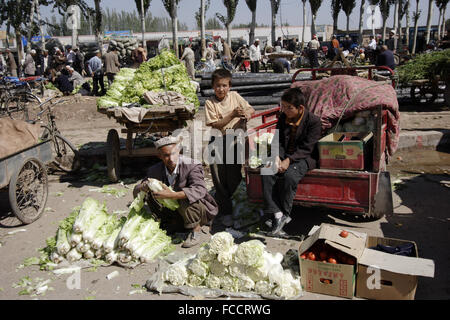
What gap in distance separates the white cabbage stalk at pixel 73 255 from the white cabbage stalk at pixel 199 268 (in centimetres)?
142

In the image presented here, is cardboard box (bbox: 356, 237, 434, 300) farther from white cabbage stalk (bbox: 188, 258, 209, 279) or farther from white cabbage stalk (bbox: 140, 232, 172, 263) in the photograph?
white cabbage stalk (bbox: 140, 232, 172, 263)

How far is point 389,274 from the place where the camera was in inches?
129

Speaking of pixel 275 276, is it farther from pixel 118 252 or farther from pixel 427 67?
pixel 427 67

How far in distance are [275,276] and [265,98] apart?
9826mm

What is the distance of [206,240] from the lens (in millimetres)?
4777

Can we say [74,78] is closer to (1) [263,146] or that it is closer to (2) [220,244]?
(1) [263,146]

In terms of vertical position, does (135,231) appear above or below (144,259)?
above

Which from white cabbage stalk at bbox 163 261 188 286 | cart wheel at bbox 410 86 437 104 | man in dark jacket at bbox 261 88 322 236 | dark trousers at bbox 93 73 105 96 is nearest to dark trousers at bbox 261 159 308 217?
man in dark jacket at bbox 261 88 322 236

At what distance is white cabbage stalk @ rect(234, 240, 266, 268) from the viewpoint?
11.4 ft

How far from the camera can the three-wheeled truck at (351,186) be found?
437 centimetres

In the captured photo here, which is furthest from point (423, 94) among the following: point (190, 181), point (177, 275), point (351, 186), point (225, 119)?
point (177, 275)

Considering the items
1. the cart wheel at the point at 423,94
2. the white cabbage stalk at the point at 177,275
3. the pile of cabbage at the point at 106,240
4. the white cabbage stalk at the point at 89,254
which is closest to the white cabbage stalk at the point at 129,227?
the pile of cabbage at the point at 106,240
